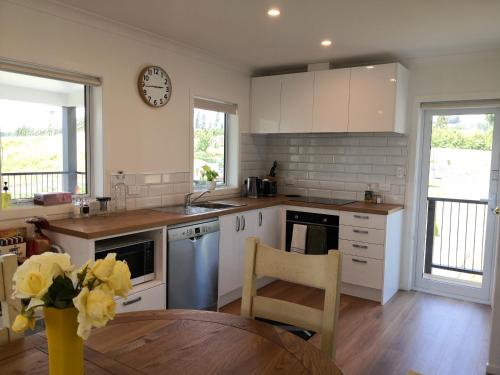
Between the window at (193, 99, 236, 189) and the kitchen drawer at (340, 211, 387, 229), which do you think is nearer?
the kitchen drawer at (340, 211, 387, 229)

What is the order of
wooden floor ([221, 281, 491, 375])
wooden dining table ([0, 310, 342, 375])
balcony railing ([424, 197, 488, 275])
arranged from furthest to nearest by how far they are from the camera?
balcony railing ([424, 197, 488, 275])
wooden floor ([221, 281, 491, 375])
wooden dining table ([0, 310, 342, 375])

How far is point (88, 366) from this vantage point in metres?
1.12

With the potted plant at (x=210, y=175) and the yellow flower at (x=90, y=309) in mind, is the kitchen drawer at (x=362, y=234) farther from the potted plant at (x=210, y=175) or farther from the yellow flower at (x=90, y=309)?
the yellow flower at (x=90, y=309)

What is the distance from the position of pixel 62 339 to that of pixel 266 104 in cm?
398

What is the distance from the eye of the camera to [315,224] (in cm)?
414

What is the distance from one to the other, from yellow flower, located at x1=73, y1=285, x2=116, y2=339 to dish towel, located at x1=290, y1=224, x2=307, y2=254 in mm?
3418

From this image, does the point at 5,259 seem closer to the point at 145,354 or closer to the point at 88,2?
the point at 145,354

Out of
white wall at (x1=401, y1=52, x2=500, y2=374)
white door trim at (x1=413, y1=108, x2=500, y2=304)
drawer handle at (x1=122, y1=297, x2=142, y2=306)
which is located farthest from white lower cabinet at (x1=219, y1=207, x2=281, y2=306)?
white door trim at (x1=413, y1=108, x2=500, y2=304)

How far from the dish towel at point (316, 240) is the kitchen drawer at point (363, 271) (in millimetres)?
246

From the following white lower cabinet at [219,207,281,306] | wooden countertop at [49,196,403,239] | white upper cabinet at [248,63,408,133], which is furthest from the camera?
white upper cabinet at [248,63,408,133]

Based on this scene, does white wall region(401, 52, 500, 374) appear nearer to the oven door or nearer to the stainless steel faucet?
the stainless steel faucet

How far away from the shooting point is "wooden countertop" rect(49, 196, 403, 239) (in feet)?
8.24

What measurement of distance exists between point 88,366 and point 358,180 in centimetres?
378

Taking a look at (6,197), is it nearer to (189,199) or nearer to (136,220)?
(136,220)
